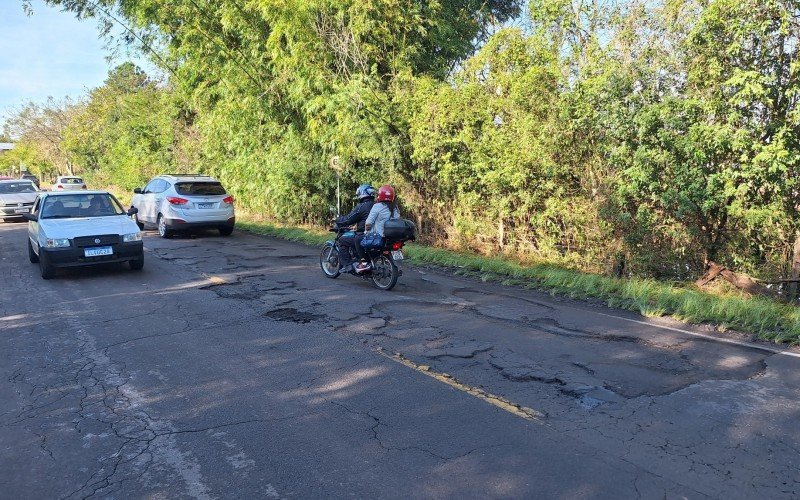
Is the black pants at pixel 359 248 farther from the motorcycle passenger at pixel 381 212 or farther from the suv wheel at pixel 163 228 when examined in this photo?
the suv wheel at pixel 163 228

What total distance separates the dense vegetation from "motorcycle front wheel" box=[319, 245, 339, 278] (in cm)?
357

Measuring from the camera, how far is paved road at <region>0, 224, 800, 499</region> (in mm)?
3617

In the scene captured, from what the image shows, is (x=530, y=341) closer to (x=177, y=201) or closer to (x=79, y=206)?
(x=79, y=206)

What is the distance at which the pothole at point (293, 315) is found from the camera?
7453 mm

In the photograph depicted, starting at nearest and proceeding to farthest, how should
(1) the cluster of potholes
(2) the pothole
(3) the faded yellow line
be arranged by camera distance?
(3) the faded yellow line < (1) the cluster of potholes < (2) the pothole

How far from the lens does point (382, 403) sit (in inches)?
187

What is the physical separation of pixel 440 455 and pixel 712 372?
3.16 metres

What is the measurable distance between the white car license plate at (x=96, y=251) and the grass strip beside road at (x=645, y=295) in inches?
230

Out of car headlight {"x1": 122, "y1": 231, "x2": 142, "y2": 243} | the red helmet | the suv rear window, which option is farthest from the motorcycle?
the suv rear window

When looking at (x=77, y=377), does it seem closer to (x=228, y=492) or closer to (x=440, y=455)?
(x=228, y=492)

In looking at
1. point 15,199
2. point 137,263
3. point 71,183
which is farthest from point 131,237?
point 71,183

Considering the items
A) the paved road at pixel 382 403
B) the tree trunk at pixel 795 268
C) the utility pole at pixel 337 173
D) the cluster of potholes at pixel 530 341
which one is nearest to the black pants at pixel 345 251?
the cluster of potholes at pixel 530 341

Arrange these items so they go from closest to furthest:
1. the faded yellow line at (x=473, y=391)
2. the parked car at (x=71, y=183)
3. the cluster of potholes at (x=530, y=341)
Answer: the faded yellow line at (x=473, y=391) < the cluster of potholes at (x=530, y=341) < the parked car at (x=71, y=183)

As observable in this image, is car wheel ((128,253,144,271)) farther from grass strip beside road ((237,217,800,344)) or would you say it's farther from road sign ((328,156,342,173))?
road sign ((328,156,342,173))
